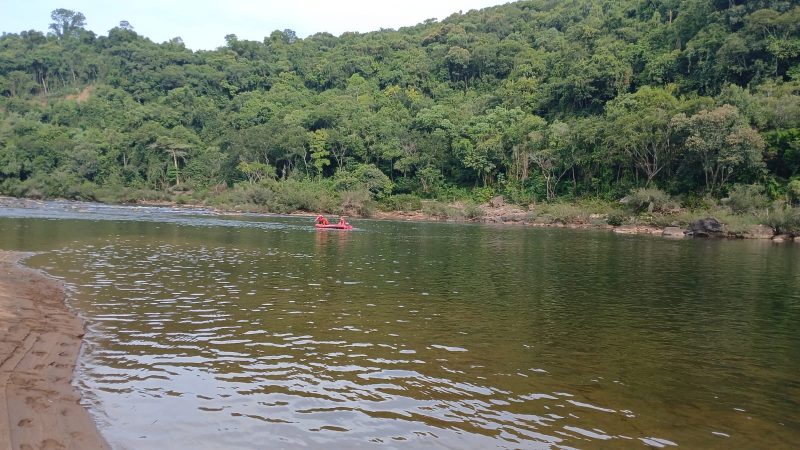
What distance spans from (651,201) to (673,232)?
743 cm

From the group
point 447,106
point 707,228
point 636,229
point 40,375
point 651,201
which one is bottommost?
point 40,375

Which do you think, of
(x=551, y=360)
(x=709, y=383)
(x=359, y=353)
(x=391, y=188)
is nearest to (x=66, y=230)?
(x=359, y=353)

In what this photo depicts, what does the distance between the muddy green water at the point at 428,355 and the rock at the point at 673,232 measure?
26.5 meters

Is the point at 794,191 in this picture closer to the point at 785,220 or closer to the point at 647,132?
the point at 785,220

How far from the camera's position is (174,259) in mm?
24312

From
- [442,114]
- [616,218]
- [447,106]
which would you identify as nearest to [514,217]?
[616,218]

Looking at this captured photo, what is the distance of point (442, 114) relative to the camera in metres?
88.2

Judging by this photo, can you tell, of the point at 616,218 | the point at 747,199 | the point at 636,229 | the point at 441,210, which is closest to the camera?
the point at 747,199

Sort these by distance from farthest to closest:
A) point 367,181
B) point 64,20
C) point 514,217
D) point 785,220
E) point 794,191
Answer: point 64,20 < point 367,181 < point 514,217 < point 794,191 < point 785,220

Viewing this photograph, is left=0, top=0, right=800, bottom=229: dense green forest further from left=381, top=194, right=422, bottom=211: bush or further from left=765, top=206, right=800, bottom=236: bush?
left=765, top=206, right=800, bottom=236: bush

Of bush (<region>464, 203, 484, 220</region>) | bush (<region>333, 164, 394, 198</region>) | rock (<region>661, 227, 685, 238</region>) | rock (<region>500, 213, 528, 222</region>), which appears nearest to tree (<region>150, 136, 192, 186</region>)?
bush (<region>333, 164, 394, 198</region>)

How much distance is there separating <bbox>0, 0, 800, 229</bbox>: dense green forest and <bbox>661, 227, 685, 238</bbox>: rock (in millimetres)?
7507

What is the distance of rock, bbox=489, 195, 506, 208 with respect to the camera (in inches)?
2867

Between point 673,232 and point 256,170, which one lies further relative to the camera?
point 256,170
